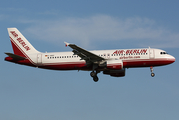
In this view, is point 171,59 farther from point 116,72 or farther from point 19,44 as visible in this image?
point 19,44

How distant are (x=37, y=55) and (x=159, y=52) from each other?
19306 millimetres

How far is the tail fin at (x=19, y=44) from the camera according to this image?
51.0 metres

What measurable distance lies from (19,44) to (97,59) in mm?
14320

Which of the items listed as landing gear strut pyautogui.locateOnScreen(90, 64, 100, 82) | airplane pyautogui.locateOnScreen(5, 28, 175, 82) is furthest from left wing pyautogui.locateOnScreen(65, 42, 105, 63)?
landing gear strut pyautogui.locateOnScreen(90, 64, 100, 82)

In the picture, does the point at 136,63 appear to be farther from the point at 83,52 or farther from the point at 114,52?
the point at 83,52

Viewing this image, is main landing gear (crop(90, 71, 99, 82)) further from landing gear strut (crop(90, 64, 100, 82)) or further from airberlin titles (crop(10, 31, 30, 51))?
airberlin titles (crop(10, 31, 30, 51))

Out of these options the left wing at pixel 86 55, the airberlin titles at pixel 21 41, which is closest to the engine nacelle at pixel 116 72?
the left wing at pixel 86 55

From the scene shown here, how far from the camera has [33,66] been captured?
49.9m

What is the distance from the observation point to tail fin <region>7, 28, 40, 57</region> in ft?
167

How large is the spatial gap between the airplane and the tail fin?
0.17m

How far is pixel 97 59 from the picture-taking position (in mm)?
46438

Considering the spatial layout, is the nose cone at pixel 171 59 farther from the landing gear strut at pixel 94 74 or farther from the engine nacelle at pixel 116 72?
the landing gear strut at pixel 94 74

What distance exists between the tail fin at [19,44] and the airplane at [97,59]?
166 millimetres

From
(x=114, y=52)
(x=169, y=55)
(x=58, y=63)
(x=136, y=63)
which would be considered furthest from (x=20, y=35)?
(x=169, y=55)
